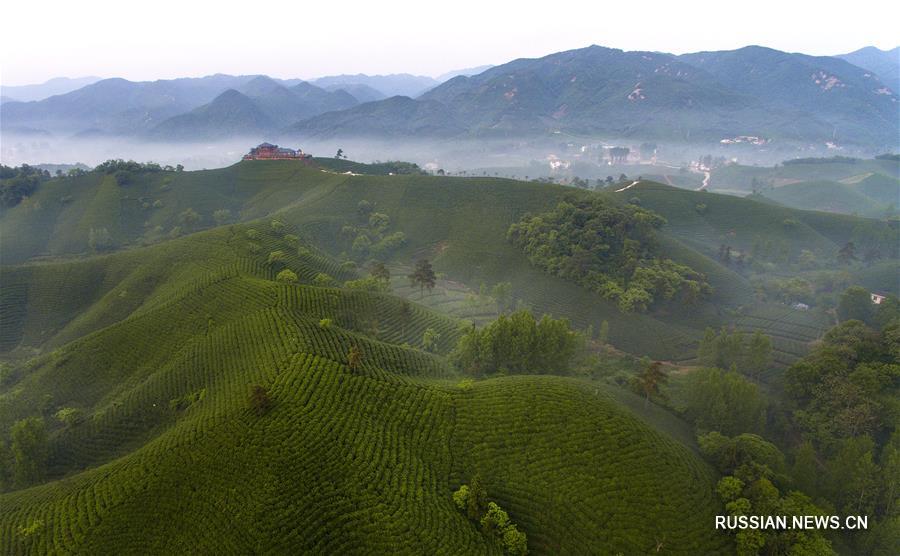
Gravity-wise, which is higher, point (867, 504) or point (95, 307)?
point (95, 307)

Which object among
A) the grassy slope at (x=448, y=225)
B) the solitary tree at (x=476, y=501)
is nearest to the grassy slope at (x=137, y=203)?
the grassy slope at (x=448, y=225)

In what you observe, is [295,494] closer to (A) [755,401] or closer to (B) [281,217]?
(A) [755,401]

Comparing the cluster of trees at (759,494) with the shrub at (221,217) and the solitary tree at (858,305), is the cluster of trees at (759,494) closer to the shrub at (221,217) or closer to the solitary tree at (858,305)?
the solitary tree at (858,305)

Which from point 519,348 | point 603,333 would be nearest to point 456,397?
point 519,348

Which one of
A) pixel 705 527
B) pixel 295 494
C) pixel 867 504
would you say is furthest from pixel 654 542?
pixel 295 494

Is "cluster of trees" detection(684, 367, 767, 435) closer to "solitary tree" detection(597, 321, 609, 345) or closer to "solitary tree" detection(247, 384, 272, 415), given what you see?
"solitary tree" detection(597, 321, 609, 345)

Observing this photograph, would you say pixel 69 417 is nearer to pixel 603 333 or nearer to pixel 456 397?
pixel 456 397
